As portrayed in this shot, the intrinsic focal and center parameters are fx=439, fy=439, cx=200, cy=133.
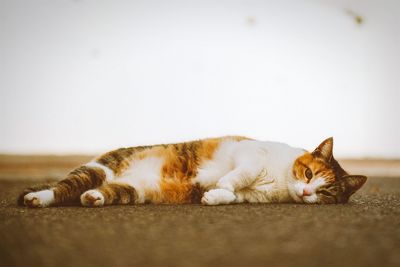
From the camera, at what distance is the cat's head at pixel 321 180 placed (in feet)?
5.77

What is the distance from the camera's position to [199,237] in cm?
100

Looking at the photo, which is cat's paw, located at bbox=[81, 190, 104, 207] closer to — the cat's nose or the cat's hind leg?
the cat's hind leg

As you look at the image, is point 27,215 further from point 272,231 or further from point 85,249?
point 272,231

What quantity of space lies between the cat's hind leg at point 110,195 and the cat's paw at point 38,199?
12 cm

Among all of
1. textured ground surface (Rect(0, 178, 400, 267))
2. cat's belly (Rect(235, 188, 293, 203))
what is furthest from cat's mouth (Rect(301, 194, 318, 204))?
textured ground surface (Rect(0, 178, 400, 267))

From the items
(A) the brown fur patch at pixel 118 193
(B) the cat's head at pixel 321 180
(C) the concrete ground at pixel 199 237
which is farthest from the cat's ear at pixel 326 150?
(A) the brown fur patch at pixel 118 193

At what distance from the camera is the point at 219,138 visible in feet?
6.66

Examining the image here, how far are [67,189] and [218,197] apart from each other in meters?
0.57

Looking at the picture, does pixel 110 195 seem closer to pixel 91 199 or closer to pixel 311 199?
pixel 91 199

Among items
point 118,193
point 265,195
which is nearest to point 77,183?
point 118,193

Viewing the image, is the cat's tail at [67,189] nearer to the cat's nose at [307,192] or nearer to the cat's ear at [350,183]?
the cat's nose at [307,192]

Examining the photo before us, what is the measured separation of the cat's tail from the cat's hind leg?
48 millimetres

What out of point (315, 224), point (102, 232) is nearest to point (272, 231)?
point (315, 224)

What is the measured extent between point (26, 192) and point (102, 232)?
2.27 ft
